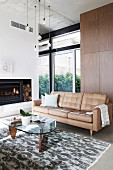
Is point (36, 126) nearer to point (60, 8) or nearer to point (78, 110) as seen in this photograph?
point (78, 110)

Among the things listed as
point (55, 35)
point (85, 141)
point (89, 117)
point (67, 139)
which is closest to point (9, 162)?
point (67, 139)

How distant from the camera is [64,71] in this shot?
6.71m

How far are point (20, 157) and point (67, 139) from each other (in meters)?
1.09

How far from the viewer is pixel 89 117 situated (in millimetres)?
3426

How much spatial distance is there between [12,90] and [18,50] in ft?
4.97

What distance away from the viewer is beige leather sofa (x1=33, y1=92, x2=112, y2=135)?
341 cm

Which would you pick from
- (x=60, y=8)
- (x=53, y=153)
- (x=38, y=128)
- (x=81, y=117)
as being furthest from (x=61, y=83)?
(x=53, y=153)

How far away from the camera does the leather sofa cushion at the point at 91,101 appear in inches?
157

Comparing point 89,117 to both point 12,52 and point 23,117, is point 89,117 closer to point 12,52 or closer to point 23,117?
point 23,117

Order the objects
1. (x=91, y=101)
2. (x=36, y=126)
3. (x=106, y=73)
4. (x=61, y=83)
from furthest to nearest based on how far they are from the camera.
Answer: (x=61, y=83), (x=106, y=73), (x=91, y=101), (x=36, y=126)

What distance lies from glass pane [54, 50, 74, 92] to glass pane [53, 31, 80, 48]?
0.35m

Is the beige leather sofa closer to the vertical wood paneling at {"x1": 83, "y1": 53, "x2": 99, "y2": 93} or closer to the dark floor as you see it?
the dark floor

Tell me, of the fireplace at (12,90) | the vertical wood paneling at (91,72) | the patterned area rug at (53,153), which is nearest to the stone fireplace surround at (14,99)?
the fireplace at (12,90)

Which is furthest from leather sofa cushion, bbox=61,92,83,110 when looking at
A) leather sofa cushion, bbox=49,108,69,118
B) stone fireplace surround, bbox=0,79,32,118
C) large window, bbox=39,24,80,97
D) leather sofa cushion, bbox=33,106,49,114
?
stone fireplace surround, bbox=0,79,32,118
